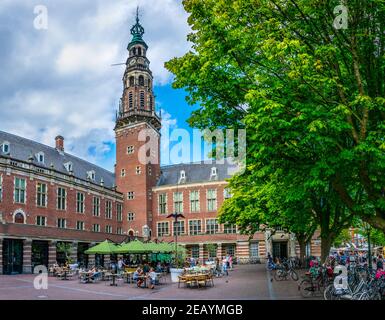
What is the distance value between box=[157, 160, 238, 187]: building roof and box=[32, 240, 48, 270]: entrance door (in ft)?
89.2

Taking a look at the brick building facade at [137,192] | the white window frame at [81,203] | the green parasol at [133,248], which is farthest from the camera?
the white window frame at [81,203]

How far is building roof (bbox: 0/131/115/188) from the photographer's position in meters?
42.3

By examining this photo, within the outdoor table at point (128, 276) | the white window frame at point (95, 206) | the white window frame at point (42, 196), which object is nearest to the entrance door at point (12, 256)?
the white window frame at point (42, 196)

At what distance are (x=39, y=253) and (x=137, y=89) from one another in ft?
103

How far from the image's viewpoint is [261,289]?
20984 millimetres

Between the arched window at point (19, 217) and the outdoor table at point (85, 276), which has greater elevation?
the arched window at point (19, 217)

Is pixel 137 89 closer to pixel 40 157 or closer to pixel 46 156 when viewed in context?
pixel 46 156

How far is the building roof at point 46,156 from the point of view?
42312 millimetres

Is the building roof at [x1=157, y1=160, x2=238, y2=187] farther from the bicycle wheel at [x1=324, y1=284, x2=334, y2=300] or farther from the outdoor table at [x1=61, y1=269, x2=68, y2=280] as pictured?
the bicycle wheel at [x1=324, y1=284, x2=334, y2=300]

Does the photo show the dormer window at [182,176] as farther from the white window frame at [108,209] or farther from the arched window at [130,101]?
the arched window at [130,101]

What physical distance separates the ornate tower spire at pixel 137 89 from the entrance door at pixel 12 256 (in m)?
29.8

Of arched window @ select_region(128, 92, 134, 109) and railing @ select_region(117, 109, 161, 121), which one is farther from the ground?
arched window @ select_region(128, 92, 134, 109)

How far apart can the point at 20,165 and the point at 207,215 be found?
98.7 feet

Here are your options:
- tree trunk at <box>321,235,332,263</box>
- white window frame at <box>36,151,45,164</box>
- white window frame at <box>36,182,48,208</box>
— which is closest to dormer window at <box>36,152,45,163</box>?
white window frame at <box>36,151,45,164</box>
